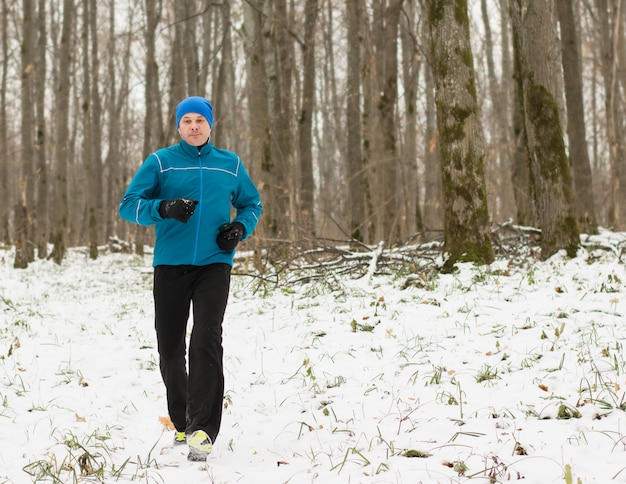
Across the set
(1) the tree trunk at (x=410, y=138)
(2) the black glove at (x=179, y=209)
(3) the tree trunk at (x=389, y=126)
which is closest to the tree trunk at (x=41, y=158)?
(3) the tree trunk at (x=389, y=126)

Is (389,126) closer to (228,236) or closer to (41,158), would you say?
(41,158)

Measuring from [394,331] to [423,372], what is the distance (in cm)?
113

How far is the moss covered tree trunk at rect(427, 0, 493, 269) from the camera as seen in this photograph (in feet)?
24.2

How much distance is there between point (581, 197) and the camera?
11.1m

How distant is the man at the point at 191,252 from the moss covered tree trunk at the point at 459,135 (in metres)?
4.52

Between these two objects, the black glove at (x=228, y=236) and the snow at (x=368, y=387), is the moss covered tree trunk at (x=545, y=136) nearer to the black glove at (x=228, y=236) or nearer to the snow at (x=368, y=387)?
the snow at (x=368, y=387)

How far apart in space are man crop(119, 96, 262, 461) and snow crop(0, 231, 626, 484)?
1.30 feet

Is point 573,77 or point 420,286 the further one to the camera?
point 573,77

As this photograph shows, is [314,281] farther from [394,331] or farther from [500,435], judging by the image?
[500,435]

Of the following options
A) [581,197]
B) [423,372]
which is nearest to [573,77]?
[581,197]

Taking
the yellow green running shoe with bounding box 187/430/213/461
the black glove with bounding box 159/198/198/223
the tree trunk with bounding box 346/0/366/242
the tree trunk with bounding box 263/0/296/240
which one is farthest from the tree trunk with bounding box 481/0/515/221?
the yellow green running shoe with bounding box 187/430/213/461

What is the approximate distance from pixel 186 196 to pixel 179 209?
0.31 meters

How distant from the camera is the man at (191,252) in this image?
10.5 feet

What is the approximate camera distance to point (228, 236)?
3.34m
